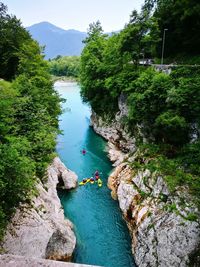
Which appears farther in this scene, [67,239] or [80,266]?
[67,239]

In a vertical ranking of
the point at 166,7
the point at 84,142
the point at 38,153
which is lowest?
the point at 84,142

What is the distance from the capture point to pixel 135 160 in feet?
62.3

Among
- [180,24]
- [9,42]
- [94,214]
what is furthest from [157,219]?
[9,42]

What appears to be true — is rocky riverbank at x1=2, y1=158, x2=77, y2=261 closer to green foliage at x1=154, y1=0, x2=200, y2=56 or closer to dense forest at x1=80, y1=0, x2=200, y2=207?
dense forest at x1=80, y1=0, x2=200, y2=207

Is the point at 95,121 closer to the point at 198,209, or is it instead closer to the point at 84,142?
the point at 84,142

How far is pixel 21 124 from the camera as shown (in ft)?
51.4

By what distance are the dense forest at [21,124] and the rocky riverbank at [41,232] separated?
23.0 inches

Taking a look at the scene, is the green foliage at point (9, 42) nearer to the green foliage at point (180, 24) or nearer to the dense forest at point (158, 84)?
the dense forest at point (158, 84)

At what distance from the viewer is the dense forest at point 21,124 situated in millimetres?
10664

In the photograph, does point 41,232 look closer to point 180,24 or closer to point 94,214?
point 94,214

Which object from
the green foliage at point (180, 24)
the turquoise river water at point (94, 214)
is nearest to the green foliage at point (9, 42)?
the turquoise river water at point (94, 214)

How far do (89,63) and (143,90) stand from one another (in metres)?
14.1

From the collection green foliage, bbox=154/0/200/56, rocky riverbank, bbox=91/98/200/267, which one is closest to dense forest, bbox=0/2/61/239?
rocky riverbank, bbox=91/98/200/267

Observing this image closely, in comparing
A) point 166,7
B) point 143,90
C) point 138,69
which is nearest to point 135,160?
point 143,90
